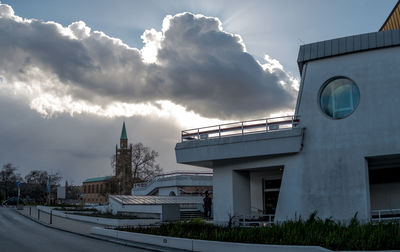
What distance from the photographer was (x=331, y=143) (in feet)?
68.1

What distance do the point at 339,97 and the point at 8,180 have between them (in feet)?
275

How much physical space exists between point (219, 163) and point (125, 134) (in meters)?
124

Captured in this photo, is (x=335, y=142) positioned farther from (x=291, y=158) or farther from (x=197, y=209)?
(x=197, y=209)

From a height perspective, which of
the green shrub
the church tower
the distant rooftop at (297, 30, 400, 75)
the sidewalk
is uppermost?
the distant rooftop at (297, 30, 400, 75)

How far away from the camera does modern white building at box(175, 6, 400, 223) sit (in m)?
19.8

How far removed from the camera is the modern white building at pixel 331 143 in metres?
Answer: 19.8

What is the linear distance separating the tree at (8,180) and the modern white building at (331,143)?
7166 centimetres

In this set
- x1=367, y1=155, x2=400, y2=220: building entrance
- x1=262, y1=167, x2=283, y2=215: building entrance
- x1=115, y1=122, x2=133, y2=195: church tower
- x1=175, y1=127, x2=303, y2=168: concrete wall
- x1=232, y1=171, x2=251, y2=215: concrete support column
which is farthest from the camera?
x1=115, y1=122, x2=133, y2=195: church tower

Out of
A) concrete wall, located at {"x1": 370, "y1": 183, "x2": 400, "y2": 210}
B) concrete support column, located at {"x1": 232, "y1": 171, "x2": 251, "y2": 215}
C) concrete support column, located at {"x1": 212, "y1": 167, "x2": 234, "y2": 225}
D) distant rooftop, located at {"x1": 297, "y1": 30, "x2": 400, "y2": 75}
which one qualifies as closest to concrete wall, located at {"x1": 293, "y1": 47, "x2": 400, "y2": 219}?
distant rooftop, located at {"x1": 297, "y1": 30, "x2": 400, "y2": 75}

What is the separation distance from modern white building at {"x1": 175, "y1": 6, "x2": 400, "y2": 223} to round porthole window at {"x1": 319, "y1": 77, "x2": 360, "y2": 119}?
5cm

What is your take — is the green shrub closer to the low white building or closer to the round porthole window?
the round porthole window

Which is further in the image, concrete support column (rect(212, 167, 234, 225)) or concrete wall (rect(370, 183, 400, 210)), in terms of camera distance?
concrete support column (rect(212, 167, 234, 225))

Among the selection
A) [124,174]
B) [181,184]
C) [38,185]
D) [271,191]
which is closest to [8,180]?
[38,185]

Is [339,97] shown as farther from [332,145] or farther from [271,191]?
[271,191]
